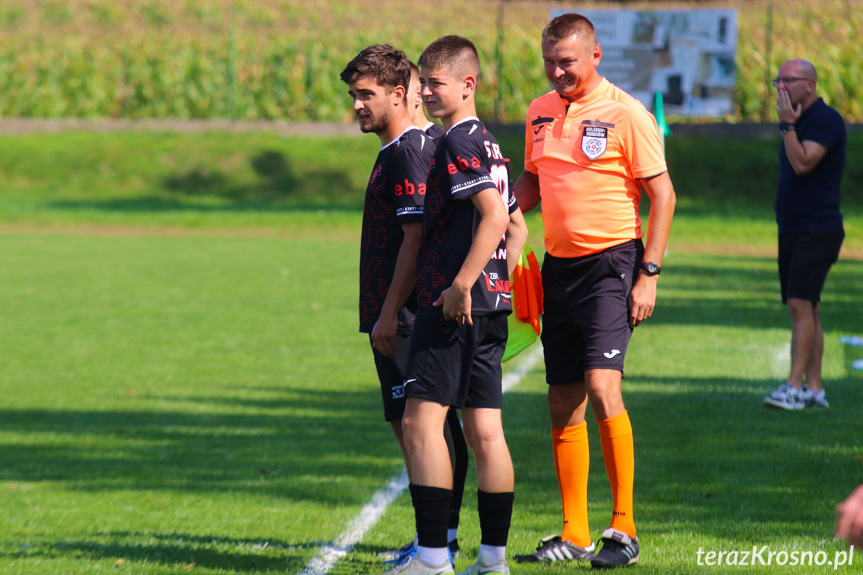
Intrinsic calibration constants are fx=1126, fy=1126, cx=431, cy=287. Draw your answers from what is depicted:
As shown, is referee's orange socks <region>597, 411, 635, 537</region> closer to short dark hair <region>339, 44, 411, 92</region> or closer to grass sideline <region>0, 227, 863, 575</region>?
grass sideline <region>0, 227, 863, 575</region>

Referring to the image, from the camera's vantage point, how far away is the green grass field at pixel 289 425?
17.1 ft

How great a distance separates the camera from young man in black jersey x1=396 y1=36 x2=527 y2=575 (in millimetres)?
4109

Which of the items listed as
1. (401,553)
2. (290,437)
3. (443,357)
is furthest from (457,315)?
(290,437)

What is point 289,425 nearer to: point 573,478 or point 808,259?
point 573,478

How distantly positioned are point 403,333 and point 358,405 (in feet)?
12.7

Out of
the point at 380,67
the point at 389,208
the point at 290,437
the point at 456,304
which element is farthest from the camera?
the point at 290,437

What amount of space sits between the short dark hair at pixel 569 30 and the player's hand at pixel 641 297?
1.01 metres

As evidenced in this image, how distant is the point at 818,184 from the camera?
7695 mm

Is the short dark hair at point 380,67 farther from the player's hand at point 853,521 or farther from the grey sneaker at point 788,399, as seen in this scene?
the grey sneaker at point 788,399

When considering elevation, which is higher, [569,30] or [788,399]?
[569,30]

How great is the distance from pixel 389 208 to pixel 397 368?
675 millimetres

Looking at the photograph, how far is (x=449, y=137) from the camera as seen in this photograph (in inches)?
164

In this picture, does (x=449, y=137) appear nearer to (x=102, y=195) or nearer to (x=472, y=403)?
(x=472, y=403)

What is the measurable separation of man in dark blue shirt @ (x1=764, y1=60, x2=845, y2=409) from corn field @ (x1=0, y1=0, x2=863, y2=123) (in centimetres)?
2088
